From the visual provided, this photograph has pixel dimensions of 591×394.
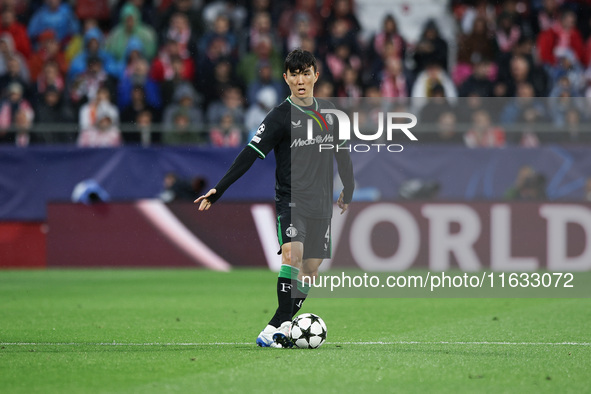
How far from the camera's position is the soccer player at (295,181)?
24.2ft

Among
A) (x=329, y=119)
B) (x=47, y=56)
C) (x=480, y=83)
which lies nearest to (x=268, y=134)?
(x=329, y=119)

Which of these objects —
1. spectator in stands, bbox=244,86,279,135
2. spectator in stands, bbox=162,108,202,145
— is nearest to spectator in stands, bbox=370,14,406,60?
spectator in stands, bbox=244,86,279,135

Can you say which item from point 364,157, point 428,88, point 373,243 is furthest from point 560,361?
point 428,88

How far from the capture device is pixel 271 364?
6621 mm

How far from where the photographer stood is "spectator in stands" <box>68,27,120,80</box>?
17.7 m

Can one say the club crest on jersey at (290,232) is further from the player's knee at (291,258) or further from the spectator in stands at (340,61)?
the spectator in stands at (340,61)

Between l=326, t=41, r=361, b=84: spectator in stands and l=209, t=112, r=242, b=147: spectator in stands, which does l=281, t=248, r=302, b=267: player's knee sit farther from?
l=326, t=41, r=361, b=84: spectator in stands

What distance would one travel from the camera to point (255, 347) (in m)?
7.54

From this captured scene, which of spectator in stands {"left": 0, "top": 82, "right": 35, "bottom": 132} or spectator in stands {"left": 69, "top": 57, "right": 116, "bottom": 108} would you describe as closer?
spectator in stands {"left": 0, "top": 82, "right": 35, "bottom": 132}

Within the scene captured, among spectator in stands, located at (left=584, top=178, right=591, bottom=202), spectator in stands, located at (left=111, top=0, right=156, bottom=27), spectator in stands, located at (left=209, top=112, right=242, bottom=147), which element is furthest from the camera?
spectator in stands, located at (left=111, top=0, right=156, bottom=27)

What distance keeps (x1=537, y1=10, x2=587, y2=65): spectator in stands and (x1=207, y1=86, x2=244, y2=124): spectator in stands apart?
17.3ft

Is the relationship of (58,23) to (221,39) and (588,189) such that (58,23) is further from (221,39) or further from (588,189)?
(588,189)

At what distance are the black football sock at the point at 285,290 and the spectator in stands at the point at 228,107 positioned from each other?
30.8 feet

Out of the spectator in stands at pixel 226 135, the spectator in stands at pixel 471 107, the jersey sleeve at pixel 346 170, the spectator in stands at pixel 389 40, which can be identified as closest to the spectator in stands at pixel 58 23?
the spectator in stands at pixel 226 135
